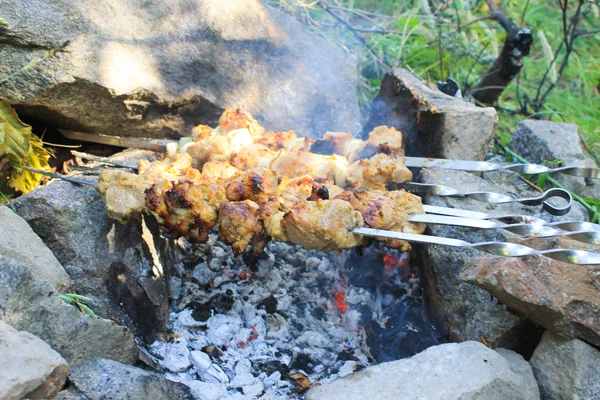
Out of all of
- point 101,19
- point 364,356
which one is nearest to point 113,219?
point 101,19

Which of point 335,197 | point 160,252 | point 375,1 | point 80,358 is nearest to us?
point 80,358

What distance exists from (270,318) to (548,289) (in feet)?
5.23

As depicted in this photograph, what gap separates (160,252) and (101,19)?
1515mm

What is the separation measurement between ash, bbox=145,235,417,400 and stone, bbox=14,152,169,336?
0.24 metres

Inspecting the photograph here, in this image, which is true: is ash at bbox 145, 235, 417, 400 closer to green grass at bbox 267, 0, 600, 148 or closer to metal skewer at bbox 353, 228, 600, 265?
metal skewer at bbox 353, 228, 600, 265

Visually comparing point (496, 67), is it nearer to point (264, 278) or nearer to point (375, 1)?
point (375, 1)

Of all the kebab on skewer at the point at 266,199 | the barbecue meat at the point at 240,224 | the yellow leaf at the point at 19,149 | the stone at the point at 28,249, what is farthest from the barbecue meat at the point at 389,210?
the yellow leaf at the point at 19,149

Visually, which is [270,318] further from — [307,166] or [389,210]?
[389,210]

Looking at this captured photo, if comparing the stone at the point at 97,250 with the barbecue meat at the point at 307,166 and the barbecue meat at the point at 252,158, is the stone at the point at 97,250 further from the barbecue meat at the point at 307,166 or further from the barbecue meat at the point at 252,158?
the barbecue meat at the point at 307,166

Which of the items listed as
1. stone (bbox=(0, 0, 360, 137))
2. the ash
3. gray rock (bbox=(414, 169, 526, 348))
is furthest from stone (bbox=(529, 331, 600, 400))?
stone (bbox=(0, 0, 360, 137))

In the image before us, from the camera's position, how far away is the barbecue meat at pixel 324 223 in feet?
8.04

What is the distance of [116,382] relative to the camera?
218 cm

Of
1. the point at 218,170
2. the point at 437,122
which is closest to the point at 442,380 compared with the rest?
the point at 218,170

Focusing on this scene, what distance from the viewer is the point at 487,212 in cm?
288
